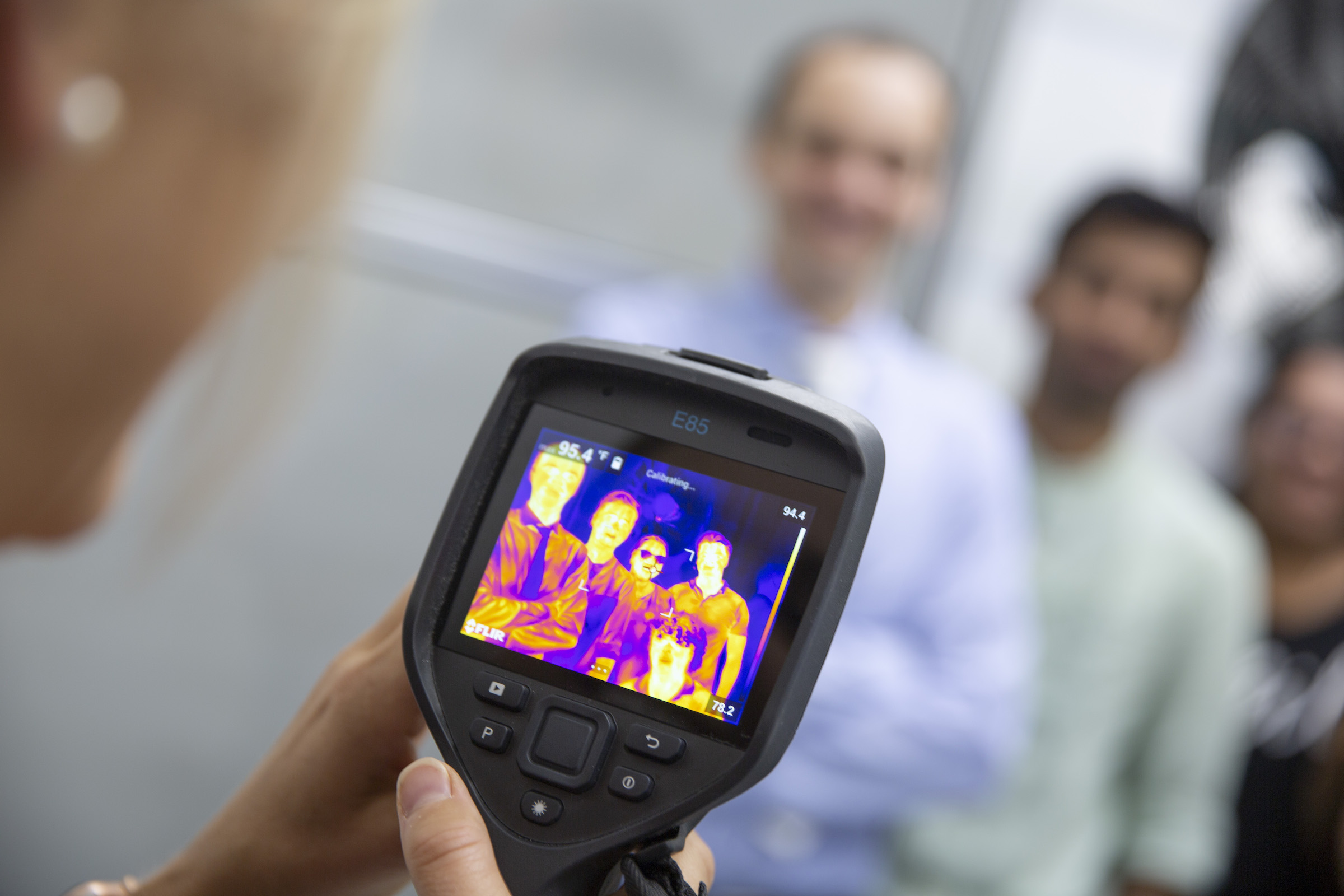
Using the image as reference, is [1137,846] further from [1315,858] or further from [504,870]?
[504,870]

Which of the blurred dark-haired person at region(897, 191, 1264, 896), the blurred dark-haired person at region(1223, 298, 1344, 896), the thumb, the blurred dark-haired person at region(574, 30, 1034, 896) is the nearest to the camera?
the thumb

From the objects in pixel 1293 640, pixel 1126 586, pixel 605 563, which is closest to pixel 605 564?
pixel 605 563

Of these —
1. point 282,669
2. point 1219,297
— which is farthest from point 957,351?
Result: point 282,669

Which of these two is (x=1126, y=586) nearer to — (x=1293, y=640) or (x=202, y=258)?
(x=1293, y=640)

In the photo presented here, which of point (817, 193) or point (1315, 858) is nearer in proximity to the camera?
point (817, 193)

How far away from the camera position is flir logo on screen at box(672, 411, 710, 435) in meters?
0.34

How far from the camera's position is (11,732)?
0.51 metres

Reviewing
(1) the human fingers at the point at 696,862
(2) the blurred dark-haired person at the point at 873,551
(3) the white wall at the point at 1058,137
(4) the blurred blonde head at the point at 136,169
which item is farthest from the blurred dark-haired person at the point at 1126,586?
(4) the blurred blonde head at the point at 136,169

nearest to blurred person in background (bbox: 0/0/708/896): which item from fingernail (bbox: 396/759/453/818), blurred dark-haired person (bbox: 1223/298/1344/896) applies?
fingernail (bbox: 396/759/453/818)

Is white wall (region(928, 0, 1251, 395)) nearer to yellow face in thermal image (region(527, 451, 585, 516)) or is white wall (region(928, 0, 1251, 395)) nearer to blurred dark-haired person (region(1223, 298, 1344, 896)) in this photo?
blurred dark-haired person (region(1223, 298, 1344, 896))

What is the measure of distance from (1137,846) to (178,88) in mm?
1256

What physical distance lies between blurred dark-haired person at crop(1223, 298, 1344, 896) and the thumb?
1279 mm

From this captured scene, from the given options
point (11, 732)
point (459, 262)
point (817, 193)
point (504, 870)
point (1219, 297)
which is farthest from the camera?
point (1219, 297)

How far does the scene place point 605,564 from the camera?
320 millimetres
